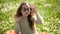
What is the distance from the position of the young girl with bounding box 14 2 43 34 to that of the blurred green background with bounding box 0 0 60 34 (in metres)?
0.83

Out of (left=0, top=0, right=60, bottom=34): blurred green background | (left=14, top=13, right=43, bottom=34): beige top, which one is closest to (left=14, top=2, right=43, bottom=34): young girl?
(left=14, top=13, right=43, bottom=34): beige top

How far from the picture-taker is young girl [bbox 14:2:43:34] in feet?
8.91

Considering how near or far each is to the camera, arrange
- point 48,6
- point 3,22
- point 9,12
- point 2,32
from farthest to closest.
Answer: point 48,6 < point 9,12 < point 3,22 < point 2,32

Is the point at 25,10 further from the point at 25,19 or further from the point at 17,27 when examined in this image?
the point at 17,27

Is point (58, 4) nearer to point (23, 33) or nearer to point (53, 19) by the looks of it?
point (53, 19)

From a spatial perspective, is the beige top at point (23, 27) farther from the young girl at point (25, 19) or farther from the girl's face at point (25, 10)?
the girl's face at point (25, 10)

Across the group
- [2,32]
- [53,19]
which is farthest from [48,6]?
[2,32]

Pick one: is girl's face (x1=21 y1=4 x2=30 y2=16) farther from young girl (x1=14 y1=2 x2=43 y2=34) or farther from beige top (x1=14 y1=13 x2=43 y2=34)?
beige top (x1=14 y1=13 x2=43 y2=34)

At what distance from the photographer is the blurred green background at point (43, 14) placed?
12.2ft

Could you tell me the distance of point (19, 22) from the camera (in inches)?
108

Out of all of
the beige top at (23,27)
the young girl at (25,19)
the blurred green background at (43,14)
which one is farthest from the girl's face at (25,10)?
the blurred green background at (43,14)

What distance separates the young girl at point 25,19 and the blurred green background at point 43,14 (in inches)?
32.9

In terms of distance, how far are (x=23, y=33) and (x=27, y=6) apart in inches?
14.9

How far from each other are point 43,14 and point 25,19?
4.60 ft
